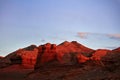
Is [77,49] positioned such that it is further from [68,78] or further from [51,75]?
[68,78]

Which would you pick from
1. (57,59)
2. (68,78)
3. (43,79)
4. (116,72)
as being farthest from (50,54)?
(116,72)

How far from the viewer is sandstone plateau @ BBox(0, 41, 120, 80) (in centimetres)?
4618

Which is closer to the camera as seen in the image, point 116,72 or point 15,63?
point 116,72

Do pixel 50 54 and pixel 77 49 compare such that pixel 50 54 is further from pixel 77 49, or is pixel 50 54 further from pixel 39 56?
pixel 77 49

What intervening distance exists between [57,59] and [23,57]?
73.7 ft

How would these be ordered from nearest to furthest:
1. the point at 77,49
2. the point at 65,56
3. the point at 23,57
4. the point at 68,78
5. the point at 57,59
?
the point at 68,78 < the point at 57,59 < the point at 23,57 < the point at 65,56 < the point at 77,49

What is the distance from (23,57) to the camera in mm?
110750

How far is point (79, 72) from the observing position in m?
51.8

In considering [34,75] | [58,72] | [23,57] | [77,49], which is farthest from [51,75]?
[77,49]

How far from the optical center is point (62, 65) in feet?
221

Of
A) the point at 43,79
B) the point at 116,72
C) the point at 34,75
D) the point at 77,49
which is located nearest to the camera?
the point at 116,72

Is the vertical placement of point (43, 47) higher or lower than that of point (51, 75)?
higher

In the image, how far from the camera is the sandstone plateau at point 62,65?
151 ft

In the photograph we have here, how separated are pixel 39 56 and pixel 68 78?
44.5m
